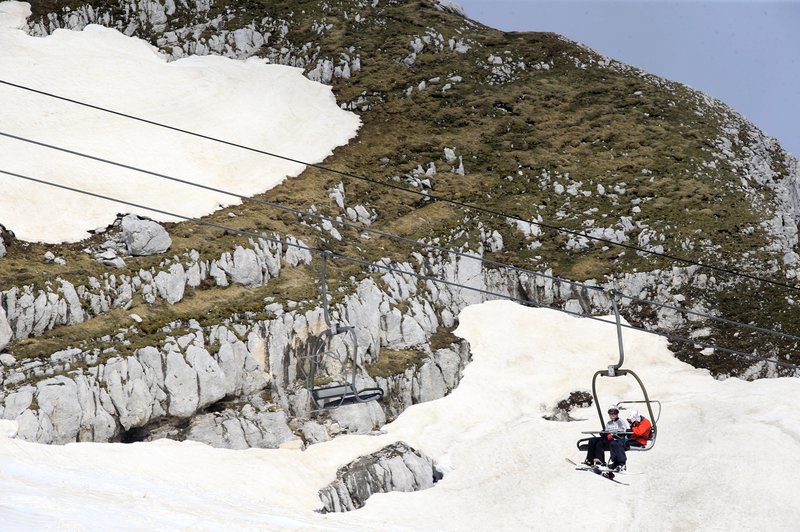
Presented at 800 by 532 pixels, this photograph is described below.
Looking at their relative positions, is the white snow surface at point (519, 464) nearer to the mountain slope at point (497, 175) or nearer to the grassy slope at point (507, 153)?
the mountain slope at point (497, 175)

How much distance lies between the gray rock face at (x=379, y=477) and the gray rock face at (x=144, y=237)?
53.9ft

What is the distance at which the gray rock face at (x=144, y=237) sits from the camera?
45.8 meters

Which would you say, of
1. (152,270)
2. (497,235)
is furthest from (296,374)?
(497,235)

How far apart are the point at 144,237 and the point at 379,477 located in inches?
736

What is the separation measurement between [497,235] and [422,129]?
567 inches

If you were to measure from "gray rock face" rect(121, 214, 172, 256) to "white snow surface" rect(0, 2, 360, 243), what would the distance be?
237 centimetres

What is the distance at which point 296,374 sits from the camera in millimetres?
44625

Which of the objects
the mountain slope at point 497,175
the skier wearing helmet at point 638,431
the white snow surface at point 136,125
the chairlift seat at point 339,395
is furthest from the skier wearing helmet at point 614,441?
the white snow surface at point 136,125

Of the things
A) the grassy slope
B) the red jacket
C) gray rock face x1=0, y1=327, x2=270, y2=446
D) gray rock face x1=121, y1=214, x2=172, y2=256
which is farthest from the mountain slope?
the red jacket

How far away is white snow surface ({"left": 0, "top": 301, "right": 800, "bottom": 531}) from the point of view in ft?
115

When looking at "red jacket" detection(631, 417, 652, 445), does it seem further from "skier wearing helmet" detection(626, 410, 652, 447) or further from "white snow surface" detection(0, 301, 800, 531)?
"white snow surface" detection(0, 301, 800, 531)

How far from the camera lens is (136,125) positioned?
60750mm

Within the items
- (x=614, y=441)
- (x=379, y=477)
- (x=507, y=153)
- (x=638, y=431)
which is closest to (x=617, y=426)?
(x=614, y=441)

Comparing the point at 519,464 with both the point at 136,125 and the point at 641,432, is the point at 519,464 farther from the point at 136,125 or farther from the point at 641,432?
the point at 136,125
